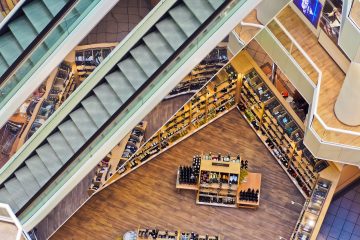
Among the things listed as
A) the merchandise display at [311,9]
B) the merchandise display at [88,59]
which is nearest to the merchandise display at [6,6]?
the merchandise display at [88,59]

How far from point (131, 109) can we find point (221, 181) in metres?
4.00

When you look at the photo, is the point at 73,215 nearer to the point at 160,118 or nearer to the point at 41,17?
the point at 160,118

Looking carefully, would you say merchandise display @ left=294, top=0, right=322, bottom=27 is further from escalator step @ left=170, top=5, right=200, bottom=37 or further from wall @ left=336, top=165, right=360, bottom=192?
wall @ left=336, top=165, right=360, bottom=192

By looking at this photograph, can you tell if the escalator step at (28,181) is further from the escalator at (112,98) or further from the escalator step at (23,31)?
the escalator step at (23,31)

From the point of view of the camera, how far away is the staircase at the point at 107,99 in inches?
674

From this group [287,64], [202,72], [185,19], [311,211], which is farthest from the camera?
[311,211]

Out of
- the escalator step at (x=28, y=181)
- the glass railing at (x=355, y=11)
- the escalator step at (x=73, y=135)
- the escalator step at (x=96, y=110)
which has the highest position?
the glass railing at (x=355, y=11)

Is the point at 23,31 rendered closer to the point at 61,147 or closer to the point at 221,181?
the point at 61,147

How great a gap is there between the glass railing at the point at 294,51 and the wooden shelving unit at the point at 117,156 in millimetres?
3850

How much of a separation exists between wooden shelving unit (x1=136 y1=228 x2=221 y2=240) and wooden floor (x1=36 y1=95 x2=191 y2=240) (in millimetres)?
1731

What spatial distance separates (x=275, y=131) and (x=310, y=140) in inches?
95.5

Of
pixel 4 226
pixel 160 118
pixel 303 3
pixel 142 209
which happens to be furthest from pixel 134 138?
pixel 303 3

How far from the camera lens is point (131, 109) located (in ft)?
57.9

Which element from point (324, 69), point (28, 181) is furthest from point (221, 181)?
point (28, 181)
